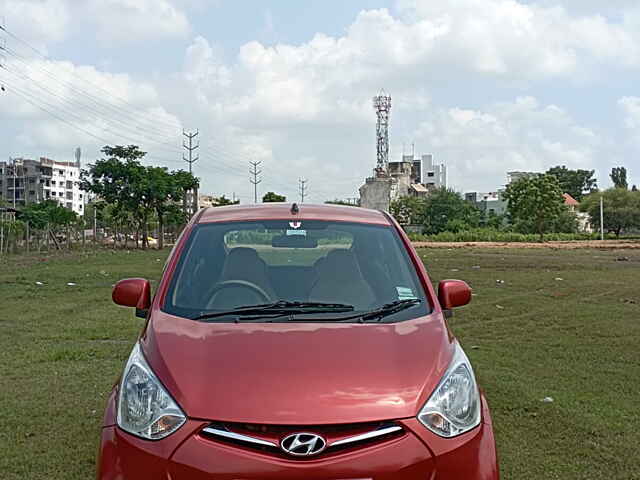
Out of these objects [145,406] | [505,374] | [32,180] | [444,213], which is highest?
[32,180]

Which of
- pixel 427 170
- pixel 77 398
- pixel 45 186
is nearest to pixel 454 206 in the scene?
pixel 427 170

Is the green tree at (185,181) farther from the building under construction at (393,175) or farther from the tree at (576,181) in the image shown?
the tree at (576,181)

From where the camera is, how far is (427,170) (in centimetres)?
12875

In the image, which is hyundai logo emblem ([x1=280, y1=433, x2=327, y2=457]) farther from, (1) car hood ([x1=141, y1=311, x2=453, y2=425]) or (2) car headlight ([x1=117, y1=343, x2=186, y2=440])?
(2) car headlight ([x1=117, y1=343, x2=186, y2=440])

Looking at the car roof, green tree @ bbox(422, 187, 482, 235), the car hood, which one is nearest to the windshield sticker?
the car hood

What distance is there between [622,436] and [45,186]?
10639 cm

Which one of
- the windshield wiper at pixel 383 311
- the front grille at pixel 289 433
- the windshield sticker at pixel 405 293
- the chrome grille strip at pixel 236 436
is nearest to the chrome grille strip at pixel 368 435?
the front grille at pixel 289 433

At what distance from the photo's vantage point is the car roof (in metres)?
4.17

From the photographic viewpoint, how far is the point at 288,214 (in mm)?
Result: 4230

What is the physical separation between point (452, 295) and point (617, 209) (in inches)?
2866

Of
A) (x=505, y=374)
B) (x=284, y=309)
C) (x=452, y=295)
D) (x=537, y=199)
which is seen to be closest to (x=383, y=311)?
(x=284, y=309)

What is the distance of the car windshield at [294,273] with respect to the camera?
3498mm

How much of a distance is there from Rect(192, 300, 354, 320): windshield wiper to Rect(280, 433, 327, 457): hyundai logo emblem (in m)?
0.93

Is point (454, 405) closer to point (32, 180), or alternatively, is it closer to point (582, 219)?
point (582, 219)
